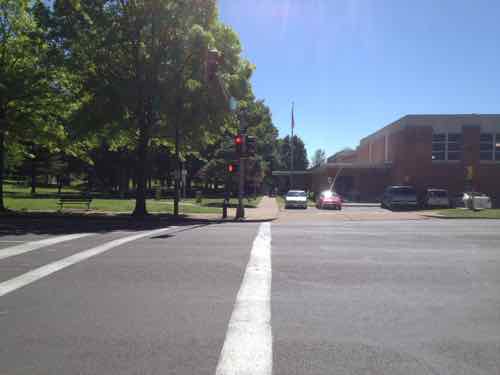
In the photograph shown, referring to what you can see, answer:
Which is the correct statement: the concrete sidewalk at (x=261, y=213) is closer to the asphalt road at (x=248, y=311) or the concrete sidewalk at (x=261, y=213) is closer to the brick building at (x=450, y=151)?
the asphalt road at (x=248, y=311)

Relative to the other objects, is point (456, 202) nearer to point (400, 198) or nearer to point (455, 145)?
point (455, 145)

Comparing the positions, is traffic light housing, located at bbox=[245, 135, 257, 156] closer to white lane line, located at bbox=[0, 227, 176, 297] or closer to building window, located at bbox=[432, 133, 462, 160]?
white lane line, located at bbox=[0, 227, 176, 297]

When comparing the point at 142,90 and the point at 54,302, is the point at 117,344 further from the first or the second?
the point at 142,90

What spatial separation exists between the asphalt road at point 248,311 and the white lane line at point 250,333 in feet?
0.06

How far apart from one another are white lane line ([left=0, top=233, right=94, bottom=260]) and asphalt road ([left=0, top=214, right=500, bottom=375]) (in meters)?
0.23

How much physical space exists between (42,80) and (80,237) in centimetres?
1165

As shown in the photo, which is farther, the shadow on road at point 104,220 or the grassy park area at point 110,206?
the grassy park area at point 110,206

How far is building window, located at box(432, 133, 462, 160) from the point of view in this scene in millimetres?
36969

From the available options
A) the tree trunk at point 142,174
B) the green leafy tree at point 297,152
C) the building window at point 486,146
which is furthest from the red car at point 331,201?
the green leafy tree at point 297,152

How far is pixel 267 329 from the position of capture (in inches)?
184

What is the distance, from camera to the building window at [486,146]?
3681 centimetres

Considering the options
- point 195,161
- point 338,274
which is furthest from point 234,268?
point 195,161

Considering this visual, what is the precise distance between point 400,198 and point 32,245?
2613cm

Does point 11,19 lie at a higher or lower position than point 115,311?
higher
